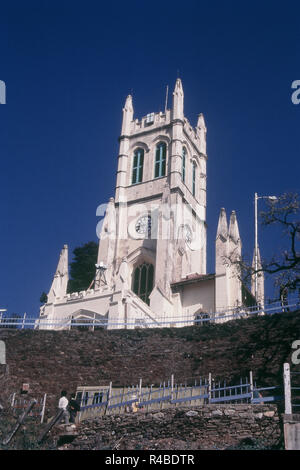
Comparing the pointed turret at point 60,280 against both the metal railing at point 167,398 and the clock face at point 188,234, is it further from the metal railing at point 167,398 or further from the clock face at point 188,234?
the metal railing at point 167,398

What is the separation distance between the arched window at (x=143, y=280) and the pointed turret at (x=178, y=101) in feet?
53.8

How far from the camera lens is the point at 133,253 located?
4928 cm

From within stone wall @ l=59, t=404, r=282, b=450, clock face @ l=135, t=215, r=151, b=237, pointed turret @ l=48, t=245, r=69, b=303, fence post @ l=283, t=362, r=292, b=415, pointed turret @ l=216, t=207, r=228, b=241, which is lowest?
stone wall @ l=59, t=404, r=282, b=450

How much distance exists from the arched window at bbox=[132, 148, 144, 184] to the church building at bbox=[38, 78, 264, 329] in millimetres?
94

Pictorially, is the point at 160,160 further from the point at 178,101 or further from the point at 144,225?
the point at 144,225

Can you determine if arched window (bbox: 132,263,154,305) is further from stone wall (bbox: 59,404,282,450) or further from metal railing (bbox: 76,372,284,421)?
stone wall (bbox: 59,404,282,450)

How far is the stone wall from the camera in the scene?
52.9 feet

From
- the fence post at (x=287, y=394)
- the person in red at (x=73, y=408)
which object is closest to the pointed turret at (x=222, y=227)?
the person in red at (x=73, y=408)

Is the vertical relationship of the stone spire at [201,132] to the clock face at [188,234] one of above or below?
above

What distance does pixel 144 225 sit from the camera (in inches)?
2007

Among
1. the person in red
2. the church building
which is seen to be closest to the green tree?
the church building

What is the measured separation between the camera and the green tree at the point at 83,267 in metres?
54.1

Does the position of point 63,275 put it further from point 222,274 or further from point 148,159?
point 148,159
